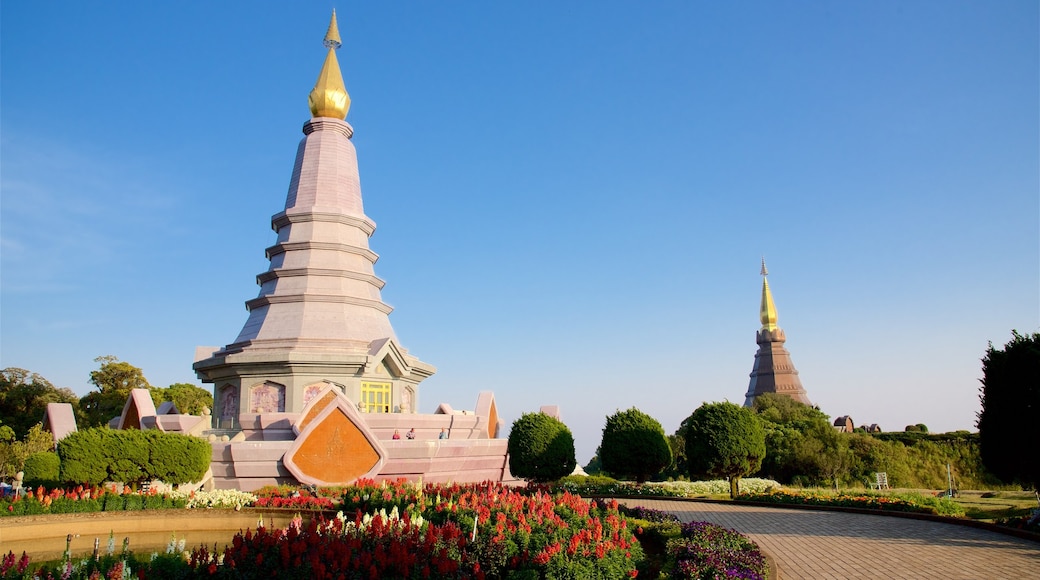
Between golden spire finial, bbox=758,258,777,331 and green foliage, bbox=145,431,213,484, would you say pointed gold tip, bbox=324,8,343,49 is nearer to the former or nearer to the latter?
green foliage, bbox=145,431,213,484

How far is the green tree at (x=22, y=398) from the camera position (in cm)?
4400

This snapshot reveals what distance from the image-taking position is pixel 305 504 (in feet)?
56.5

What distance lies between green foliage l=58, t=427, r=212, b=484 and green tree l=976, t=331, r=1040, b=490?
2091 cm

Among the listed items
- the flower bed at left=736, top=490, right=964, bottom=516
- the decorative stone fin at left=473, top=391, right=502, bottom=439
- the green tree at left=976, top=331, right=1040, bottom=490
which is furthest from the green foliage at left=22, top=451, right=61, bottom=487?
the green tree at left=976, top=331, right=1040, bottom=490

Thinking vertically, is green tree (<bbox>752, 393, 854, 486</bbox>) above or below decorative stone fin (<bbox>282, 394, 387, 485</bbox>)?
below

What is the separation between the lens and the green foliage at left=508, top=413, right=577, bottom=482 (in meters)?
25.7

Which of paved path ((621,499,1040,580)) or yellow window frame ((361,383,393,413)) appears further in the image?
yellow window frame ((361,383,393,413))

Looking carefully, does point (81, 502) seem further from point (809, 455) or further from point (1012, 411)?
point (809, 455)

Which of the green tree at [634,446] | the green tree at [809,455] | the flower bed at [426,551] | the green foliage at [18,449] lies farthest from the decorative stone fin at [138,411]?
the green tree at [809,455]

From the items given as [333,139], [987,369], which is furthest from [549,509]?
[333,139]

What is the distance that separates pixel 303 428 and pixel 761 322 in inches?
2725

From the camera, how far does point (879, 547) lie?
1377cm

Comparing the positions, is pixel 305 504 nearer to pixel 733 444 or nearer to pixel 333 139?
pixel 733 444

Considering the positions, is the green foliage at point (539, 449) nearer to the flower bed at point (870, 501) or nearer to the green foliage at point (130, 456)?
the flower bed at point (870, 501)
